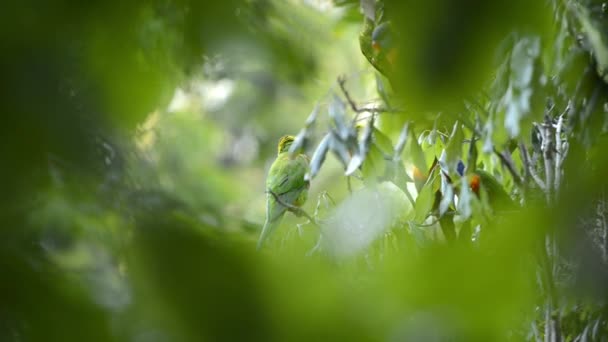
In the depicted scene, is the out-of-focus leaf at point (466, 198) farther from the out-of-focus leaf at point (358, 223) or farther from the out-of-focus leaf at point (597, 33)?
the out-of-focus leaf at point (597, 33)

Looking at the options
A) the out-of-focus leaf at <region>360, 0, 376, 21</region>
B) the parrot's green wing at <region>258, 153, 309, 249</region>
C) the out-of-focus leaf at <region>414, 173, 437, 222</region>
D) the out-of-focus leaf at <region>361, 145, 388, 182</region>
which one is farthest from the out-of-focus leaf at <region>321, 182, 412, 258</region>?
the parrot's green wing at <region>258, 153, 309, 249</region>

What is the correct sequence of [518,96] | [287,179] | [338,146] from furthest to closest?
[287,179], [338,146], [518,96]

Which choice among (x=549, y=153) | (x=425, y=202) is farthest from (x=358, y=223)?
(x=549, y=153)

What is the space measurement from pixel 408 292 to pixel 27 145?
0.28 meters

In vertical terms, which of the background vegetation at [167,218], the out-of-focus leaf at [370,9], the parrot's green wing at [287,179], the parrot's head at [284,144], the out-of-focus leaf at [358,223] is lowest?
the background vegetation at [167,218]

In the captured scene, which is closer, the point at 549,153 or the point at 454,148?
the point at 454,148

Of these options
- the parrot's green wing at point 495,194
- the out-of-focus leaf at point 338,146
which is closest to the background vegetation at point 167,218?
the out-of-focus leaf at point 338,146

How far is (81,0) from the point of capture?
41 centimetres

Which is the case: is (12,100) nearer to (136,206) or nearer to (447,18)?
(136,206)

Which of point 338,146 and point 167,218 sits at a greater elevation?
point 338,146

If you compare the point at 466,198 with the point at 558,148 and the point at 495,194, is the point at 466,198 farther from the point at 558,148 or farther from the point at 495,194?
the point at 558,148

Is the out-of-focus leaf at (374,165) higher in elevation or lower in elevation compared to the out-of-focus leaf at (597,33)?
A: higher

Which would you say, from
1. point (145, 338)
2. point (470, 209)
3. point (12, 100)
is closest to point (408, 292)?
point (145, 338)

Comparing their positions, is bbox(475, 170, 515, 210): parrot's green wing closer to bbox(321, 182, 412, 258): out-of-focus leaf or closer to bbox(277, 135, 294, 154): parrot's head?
bbox(321, 182, 412, 258): out-of-focus leaf
